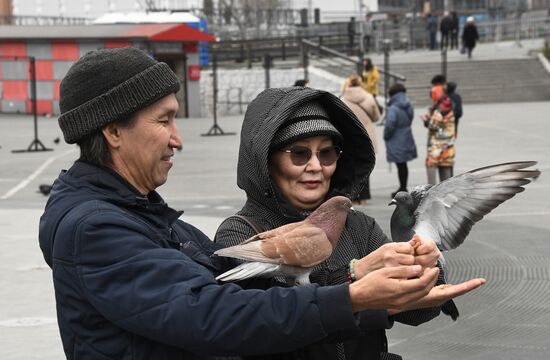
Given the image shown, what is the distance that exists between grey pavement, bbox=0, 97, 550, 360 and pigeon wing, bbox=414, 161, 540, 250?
11.3 ft

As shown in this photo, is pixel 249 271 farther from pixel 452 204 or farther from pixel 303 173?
pixel 452 204

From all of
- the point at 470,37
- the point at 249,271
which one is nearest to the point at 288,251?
the point at 249,271

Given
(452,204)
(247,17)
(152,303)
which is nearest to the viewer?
(152,303)

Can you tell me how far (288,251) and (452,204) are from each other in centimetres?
102

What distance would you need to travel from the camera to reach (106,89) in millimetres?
2680

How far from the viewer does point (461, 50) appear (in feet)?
150

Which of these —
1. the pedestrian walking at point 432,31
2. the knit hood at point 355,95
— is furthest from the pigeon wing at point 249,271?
the pedestrian walking at point 432,31

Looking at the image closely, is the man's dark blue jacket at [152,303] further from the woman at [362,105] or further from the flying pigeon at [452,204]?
the woman at [362,105]

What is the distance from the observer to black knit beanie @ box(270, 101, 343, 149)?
3.23 m

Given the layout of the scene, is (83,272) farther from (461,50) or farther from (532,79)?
(461,50)

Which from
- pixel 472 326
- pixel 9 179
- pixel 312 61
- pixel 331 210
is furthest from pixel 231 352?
pixel 312 61

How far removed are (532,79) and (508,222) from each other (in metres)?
27.8

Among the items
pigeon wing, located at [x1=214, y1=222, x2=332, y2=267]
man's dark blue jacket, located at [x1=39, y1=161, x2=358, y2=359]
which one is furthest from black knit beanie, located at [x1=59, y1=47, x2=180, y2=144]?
pigeon wing, located at [x1=214, y1=222, x2=332, y2=267]

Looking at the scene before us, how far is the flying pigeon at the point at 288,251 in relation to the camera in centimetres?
278
